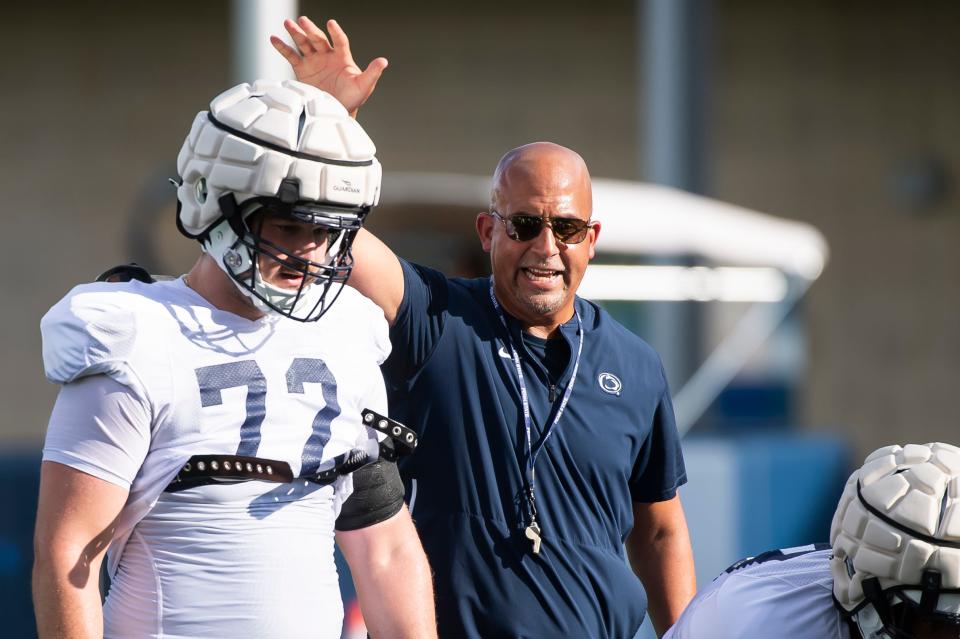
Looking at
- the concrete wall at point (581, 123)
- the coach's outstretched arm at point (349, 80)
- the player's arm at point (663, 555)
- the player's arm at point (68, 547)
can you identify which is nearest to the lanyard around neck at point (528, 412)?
the coach's outstretched arm at point (349, 80)

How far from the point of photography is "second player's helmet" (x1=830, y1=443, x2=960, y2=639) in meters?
2.67

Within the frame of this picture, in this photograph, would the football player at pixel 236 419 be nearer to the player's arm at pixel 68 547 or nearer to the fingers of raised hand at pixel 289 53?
the player's arm at pixel 68 547

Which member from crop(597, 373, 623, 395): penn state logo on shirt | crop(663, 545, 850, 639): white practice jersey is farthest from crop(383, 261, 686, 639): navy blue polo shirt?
crop(663, 545, 850, 639): white practice jersey

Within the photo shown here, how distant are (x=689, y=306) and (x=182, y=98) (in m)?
8.19

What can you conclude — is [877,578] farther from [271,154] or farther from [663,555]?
[271,154]

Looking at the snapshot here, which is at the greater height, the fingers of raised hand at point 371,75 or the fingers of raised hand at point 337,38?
the fingers of raised hand at point 337,38

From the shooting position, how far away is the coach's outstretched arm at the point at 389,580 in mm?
2959

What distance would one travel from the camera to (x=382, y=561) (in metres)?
2.97

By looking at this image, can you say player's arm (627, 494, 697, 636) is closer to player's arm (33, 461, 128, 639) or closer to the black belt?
the black belt

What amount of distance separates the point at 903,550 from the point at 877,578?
85mm

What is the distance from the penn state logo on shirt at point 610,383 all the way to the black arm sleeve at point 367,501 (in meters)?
0.87

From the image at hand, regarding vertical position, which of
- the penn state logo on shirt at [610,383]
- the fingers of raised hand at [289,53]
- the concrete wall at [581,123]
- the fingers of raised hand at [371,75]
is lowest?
the concrete wall at [581,123]

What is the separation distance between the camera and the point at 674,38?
1173cm

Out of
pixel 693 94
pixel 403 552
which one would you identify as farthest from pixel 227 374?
pixel 693 94
